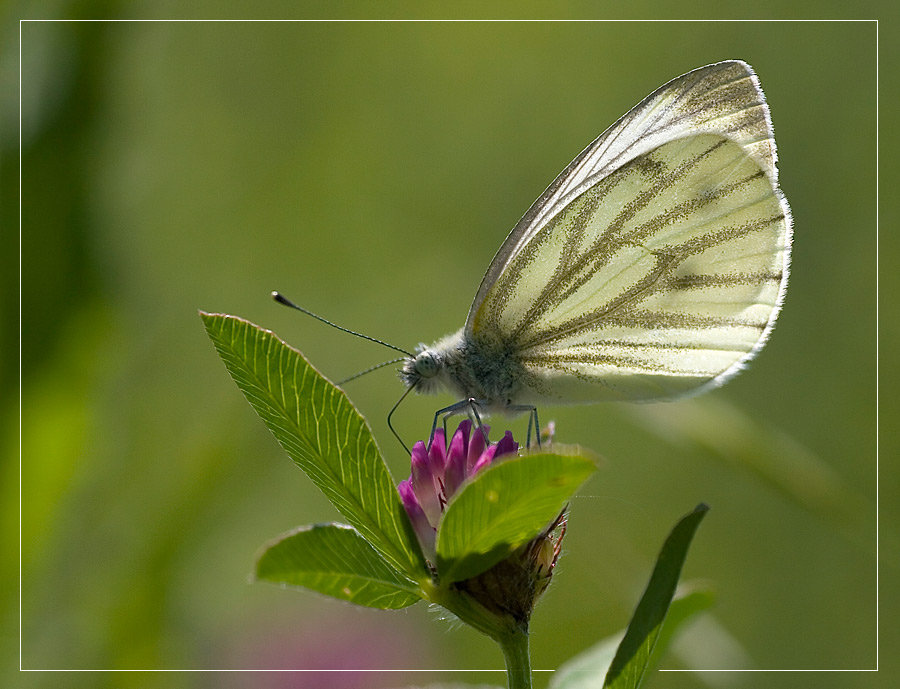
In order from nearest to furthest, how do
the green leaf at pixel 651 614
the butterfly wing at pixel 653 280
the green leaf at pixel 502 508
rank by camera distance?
the green leaf at pixel 502 508, the green leaf at pixel 651 614, the butterfly wing at pixel 653 280

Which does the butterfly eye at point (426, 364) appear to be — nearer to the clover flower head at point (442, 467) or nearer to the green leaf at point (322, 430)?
the clover flower head at point (442, 467)

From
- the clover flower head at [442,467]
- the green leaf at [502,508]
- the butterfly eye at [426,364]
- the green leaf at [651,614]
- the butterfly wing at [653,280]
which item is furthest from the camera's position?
the butterfly wing at [653,280]

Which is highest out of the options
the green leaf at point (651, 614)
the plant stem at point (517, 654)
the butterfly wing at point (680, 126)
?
the butterfly wing at point (680, 126)

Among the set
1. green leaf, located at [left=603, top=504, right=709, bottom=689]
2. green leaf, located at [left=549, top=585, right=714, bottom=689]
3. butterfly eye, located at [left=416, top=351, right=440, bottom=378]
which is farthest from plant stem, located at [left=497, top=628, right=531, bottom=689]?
butterfly eye, located at [left=416, top=351, right=440, bottom=378]

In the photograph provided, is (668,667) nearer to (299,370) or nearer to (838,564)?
(838,564)

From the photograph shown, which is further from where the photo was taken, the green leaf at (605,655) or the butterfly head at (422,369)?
the butterfly head at (422,369)

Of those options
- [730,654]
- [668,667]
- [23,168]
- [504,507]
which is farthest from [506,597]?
[668,667]

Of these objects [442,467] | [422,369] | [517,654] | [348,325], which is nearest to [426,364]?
[422,369]

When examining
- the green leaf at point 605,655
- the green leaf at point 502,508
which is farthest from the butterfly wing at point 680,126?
the green leaf at point 502,508
